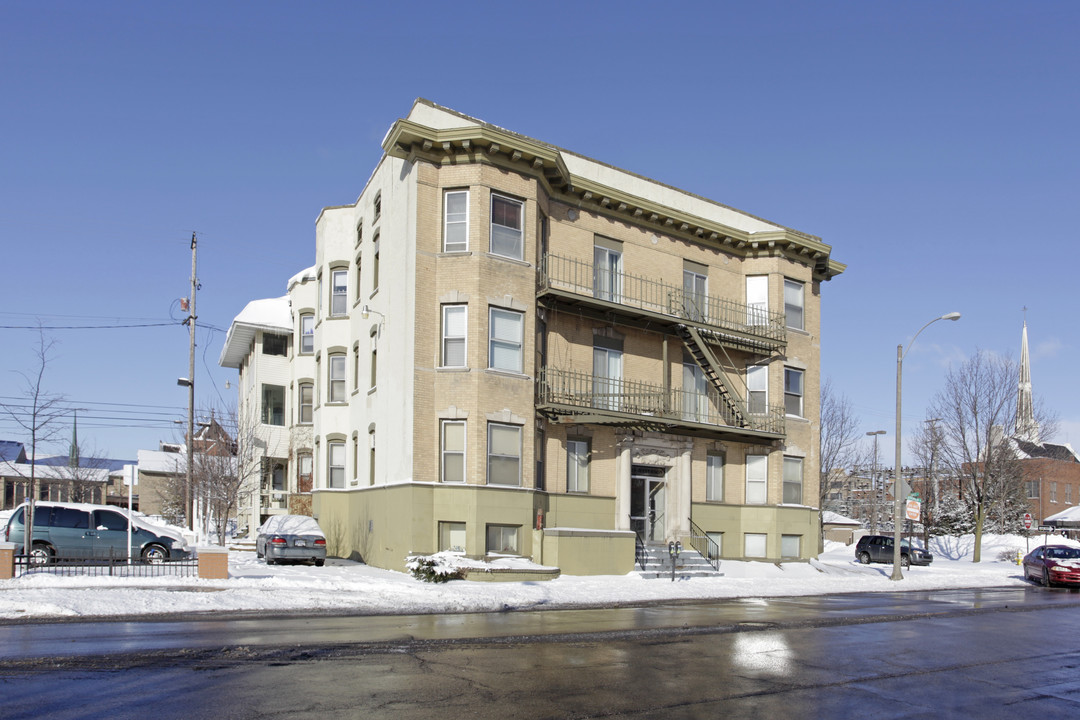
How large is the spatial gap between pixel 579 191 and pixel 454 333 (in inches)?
260

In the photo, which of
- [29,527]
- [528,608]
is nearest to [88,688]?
[528,608]

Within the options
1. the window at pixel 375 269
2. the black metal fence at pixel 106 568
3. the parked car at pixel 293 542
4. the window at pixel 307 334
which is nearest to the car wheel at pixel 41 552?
the black metal fence at pixel 106 568

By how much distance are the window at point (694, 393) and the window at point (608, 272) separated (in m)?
3.96

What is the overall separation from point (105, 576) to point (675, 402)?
17.9 metres

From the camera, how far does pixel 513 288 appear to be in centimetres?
2614

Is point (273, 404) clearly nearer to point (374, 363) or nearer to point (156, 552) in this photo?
point (374, 363)

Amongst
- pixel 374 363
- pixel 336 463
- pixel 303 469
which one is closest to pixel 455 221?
pixel 374 363

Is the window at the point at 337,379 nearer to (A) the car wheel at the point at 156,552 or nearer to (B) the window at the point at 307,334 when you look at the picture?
(B) the window at the point at 307,334

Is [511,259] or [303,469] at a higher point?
[511,259]

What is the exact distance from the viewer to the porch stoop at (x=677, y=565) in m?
27.5

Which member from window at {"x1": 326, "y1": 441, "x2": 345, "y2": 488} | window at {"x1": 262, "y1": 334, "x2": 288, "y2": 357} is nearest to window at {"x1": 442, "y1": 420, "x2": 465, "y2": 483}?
window at {"x1": 326, "y1": 441, "x2": 345, "y2": 488}

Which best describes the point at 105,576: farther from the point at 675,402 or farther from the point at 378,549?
the point at 675,402

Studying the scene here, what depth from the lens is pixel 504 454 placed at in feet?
83.7

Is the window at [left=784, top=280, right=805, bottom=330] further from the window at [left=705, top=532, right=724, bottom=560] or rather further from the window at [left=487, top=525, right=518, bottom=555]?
the window at [left=487, top=525, right=518, bottom=555]
